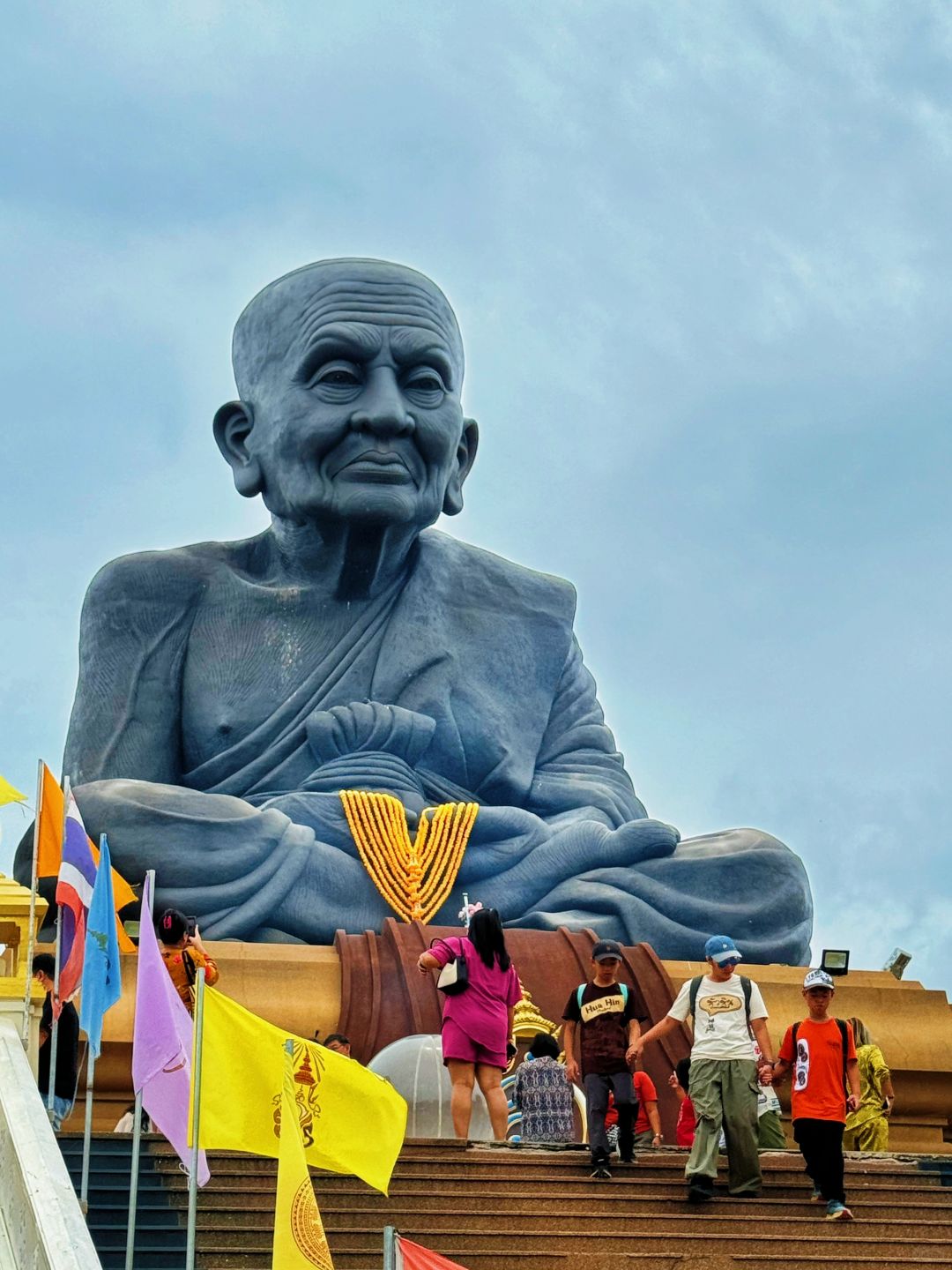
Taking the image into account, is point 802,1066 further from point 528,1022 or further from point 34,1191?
point 528,1022

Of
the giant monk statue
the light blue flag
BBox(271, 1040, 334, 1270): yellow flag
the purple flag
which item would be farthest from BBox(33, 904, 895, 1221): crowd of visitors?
the giant monk statue

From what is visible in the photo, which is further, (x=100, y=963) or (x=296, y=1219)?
(x=100, y=963)

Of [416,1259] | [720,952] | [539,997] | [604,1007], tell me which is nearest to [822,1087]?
[720,952]

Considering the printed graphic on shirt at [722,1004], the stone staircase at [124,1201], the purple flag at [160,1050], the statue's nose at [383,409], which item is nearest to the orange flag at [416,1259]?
Answer: the stone staircase at [124,1201]

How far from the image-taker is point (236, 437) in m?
18.6

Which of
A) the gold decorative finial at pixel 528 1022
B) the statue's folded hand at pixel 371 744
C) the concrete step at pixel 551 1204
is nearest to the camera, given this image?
the concrete step at pixel 551 1204

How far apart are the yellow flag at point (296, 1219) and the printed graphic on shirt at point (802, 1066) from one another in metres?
3.06

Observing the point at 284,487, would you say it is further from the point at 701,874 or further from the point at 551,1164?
the point at 551,1164

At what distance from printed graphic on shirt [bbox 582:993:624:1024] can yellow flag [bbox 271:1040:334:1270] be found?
3.10 metres

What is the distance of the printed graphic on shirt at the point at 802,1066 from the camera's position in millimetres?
10211

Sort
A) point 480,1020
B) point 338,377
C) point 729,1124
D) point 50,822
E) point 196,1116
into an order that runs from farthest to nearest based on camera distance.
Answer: point 338,377 → point 480,1020 → point 50,822 → point 729,1124 → point 196,1116

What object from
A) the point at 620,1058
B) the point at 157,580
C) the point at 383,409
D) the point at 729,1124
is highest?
the point at 383,409

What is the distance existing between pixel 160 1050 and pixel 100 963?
83 cm

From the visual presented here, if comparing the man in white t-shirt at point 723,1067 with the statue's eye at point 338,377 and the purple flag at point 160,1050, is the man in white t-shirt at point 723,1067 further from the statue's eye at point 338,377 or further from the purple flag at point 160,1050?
the statue's eye at point 338,377
